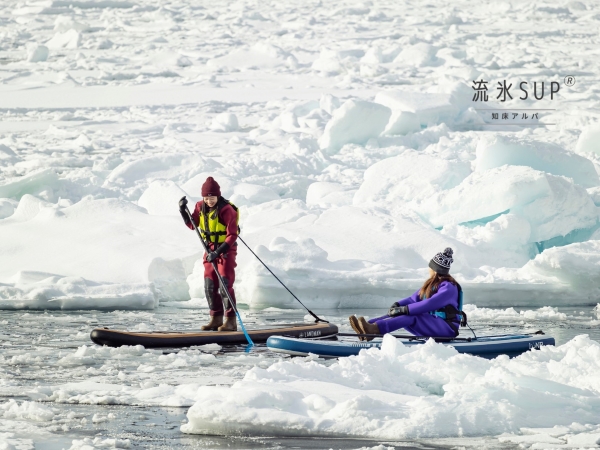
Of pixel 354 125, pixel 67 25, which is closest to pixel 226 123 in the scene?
pixel 354 125

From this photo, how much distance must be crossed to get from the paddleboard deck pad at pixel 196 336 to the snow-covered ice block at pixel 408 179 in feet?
22.8

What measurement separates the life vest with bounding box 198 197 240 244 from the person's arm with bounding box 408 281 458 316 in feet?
6.17

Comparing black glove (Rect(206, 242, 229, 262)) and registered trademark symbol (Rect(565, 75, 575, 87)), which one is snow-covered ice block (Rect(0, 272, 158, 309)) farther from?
registered trademark symbol (Rect(565, 75, 575, 87))

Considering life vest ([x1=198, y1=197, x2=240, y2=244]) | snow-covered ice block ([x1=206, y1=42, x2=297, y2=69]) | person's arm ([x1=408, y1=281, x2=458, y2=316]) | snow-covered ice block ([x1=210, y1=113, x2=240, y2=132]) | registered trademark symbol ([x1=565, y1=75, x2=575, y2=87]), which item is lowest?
snow-covered ice block ([x1=210, y1=113, x2=240, y2=132])

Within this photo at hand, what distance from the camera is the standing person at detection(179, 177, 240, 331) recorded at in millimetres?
8141

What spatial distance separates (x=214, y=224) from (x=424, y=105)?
48.0 feet

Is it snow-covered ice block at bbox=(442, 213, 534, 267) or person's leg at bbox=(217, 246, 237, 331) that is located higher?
person's leg at bbox=(217, 246, 237, 331)

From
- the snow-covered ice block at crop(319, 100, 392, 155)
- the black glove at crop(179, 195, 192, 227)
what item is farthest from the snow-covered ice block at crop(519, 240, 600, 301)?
the snow-covered ice block at crop(319, 100, 392, 155)

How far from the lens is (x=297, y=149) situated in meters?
20.6

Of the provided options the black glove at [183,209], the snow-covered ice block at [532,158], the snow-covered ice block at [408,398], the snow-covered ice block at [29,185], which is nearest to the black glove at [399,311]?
the snow-covered ice block at [408,398]

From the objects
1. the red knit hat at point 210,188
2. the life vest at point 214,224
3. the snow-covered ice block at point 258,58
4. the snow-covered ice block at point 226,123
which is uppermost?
the red knit hat at point 210,188

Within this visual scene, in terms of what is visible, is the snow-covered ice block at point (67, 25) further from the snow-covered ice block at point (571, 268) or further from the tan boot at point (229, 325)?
the tan boot at point (229, 325)

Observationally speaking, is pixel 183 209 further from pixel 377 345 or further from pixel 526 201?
pixel 526 201

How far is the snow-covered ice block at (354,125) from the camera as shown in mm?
20484
